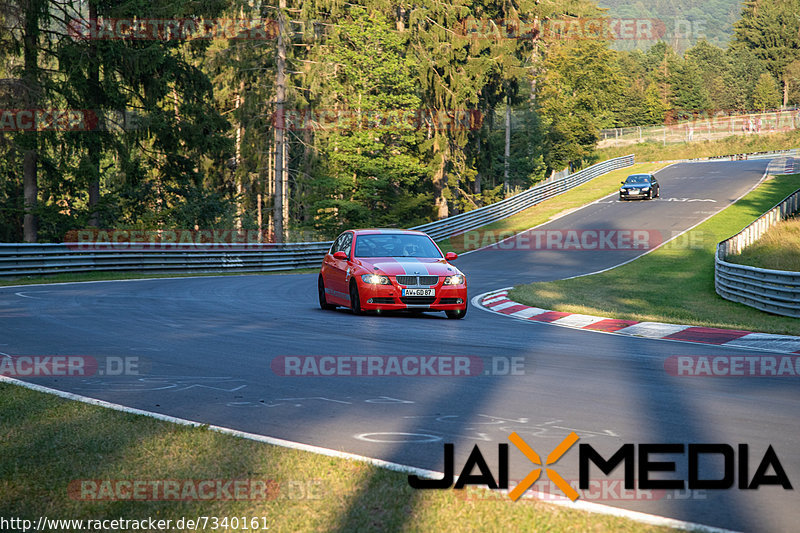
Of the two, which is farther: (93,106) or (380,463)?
(93,106)

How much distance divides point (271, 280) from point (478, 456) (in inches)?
861

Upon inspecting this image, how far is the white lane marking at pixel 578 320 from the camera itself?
14.5 m

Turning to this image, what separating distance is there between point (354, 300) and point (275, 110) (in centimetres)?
3266

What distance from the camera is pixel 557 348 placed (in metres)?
10.8

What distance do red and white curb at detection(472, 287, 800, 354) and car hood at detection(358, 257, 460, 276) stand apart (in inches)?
69.8

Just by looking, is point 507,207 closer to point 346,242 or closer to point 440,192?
point 440,192

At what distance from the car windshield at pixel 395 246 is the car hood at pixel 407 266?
36 centimetres

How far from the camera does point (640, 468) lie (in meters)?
4.95

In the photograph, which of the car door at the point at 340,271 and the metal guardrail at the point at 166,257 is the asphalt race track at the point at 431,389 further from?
the metal guardrail at the point at 166,257

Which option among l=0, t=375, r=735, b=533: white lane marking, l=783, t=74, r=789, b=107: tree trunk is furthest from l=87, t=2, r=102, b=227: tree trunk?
l=783, t=74, r=789, b=107: tree trunk

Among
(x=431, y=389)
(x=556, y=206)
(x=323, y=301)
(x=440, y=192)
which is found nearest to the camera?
(x=431, y=389)

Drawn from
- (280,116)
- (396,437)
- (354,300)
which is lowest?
(354,300)

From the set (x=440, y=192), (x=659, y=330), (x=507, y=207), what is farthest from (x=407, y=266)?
(x=440, y=192)

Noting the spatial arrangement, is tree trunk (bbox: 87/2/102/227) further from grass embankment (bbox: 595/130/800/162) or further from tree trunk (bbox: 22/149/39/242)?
grass embankment (bbox: 595/130/800/162)
